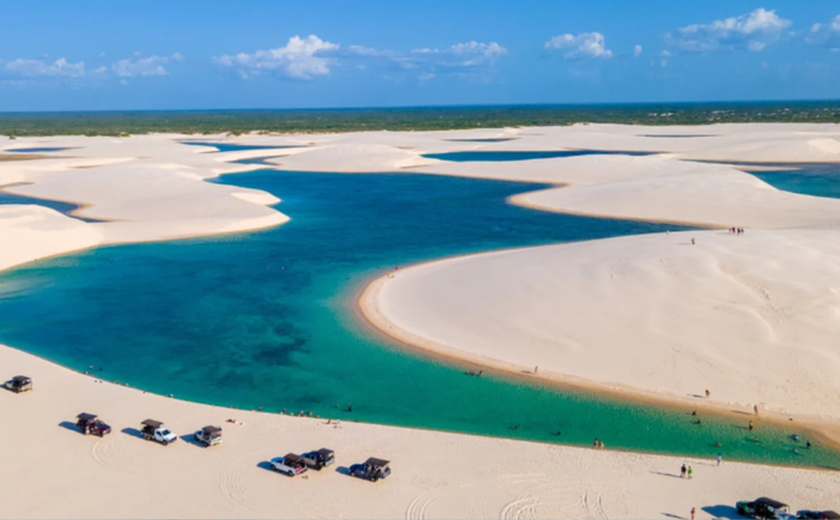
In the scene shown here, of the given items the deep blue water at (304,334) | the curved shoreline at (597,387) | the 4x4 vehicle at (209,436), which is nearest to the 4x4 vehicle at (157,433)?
the 4x4 vehicle at (209,436)

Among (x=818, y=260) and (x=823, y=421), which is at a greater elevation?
(x=818, y=260)

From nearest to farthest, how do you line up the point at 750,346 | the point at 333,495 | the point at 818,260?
the point at 333,495 < the point at 750,346 < the point at 818,260

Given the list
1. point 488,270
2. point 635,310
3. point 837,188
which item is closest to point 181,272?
point 488,270

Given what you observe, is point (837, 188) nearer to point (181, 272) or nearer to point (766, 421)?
point (766, 421)

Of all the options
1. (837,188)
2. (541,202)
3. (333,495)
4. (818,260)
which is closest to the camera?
(333,495)

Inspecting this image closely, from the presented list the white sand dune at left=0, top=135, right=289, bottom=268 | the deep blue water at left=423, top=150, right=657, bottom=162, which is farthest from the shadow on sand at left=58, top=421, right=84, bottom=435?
the deep blue water at left=423, top=150, right=657, bottom=162

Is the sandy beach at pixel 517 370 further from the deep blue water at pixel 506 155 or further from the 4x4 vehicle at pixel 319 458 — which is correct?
the deep blue water at pixel 506 155

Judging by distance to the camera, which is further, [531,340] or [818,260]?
[818,260]
